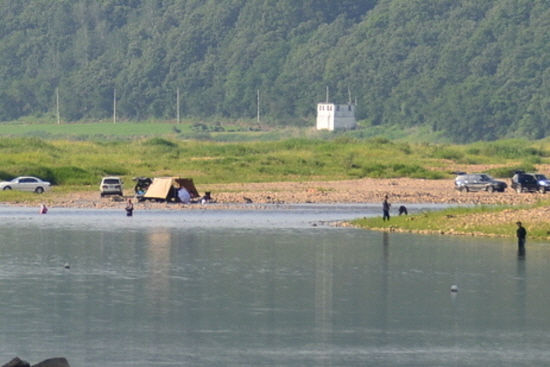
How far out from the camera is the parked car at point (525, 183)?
287ft

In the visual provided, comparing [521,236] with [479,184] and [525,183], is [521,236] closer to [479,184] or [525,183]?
[525,183]

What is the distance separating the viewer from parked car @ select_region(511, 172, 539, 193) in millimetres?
87500

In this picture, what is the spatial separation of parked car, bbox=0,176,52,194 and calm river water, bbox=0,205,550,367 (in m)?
28.8

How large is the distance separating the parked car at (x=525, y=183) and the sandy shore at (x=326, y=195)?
75 cm

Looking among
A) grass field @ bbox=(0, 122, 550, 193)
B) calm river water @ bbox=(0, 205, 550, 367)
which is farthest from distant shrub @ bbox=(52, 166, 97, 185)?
calm river water @ bbox=(0, 205, 550, 367)

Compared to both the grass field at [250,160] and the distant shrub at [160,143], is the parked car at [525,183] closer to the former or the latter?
the grass field at [250,160]

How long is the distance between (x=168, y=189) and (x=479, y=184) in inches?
912

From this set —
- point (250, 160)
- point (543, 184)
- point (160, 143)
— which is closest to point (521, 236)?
point (543, 184)

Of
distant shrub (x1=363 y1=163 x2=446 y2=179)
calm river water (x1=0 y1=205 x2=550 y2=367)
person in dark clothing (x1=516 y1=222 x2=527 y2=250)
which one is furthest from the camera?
distant shrub (x1=363 y1=163 x2=446 y2=179)

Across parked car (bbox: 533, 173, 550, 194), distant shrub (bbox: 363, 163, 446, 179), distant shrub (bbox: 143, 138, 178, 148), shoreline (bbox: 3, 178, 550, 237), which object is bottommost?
shoreline (bbox: 3, 178, 550, 237)

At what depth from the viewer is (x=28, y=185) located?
8812 centimetres

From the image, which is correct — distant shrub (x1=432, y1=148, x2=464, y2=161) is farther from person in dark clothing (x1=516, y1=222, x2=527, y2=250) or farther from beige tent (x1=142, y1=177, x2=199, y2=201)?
person in dark clothing (x1=516, y1=222, x2=527, y2=250)

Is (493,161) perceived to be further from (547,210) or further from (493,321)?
(493,321)

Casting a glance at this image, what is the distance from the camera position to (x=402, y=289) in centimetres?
3866
